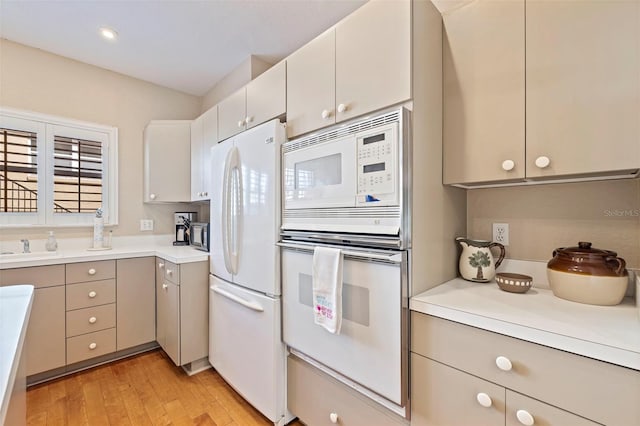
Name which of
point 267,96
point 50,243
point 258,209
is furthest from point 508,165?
point 50,243

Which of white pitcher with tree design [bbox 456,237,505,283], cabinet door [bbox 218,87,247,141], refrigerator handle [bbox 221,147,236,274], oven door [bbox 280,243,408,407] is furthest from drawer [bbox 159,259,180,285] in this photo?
white pitcher with tree design [bbox 456,237,505,283]

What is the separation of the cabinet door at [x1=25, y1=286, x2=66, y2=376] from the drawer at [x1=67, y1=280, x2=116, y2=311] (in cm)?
5

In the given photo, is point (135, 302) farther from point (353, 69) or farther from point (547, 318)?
point (547, 318)

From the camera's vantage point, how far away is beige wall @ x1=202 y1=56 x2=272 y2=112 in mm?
2490

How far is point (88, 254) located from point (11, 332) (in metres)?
1.75

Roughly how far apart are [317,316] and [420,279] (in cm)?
49

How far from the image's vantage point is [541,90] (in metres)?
1.12

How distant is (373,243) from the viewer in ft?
3.88

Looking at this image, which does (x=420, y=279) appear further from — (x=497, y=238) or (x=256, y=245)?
(x=256, y=245)

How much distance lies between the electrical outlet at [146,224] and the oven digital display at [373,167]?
2633 millimetres

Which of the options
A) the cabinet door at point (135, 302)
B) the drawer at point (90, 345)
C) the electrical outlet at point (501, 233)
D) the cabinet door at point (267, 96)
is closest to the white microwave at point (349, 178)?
the cabinet door at point (267, 96)

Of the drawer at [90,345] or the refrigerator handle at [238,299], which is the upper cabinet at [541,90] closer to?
the refrigerator handle at [238,299]

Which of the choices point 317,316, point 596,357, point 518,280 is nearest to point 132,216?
point 317,316

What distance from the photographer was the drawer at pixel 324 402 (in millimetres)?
1227
